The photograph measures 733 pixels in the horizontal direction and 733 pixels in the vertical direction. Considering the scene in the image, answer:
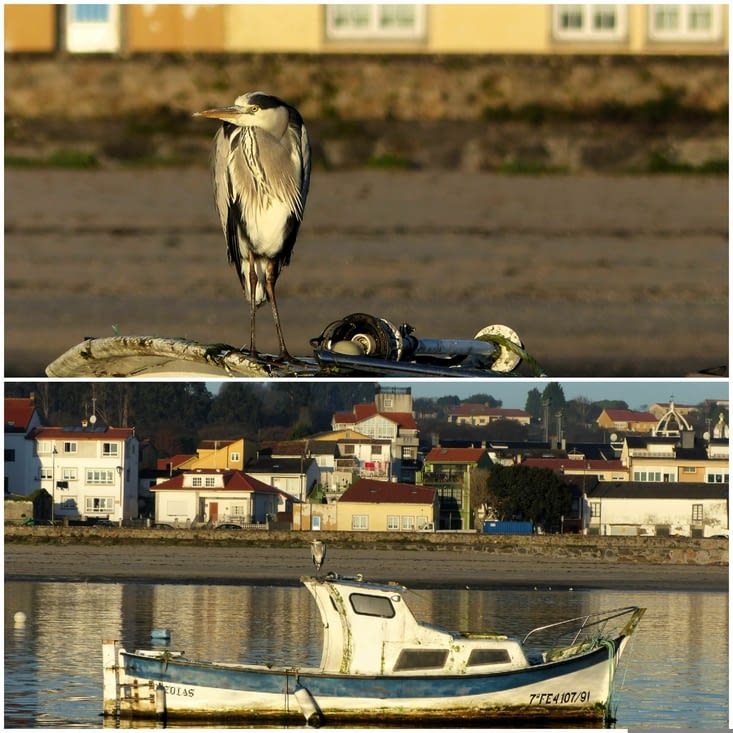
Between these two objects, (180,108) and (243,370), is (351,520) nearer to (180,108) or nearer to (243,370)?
(243,370)

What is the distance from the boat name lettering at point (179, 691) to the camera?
590 inches

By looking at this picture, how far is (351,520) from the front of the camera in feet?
57.9

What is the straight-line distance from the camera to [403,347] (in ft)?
46.9

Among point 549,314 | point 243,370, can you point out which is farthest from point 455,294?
point 243,370

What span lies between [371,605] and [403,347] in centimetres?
166

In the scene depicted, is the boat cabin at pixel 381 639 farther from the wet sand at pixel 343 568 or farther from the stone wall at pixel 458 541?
the wet sand at pixel 343 568

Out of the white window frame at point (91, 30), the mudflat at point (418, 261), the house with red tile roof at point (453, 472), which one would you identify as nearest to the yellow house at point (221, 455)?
the house with red tile roof at point (453, 472)

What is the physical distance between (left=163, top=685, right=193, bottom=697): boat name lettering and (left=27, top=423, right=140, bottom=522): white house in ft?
9.04

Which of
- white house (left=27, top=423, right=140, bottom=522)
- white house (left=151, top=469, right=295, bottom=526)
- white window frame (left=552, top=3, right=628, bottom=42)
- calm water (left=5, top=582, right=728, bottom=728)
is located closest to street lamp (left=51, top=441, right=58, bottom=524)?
white house (left=27, top=423, right=140, bottom=522)

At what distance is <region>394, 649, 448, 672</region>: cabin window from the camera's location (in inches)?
584

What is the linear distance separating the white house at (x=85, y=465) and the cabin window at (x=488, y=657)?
147 inches

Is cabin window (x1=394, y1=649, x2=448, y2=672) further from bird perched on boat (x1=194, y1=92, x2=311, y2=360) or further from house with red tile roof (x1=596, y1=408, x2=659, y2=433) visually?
house with red tile roof (x1=596, y1=408, x2=659, y2=433)

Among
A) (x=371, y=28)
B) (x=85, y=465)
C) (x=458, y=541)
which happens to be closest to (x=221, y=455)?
(x=85, y=465)

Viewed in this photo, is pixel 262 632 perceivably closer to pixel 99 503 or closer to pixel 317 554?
pixel 99 503
